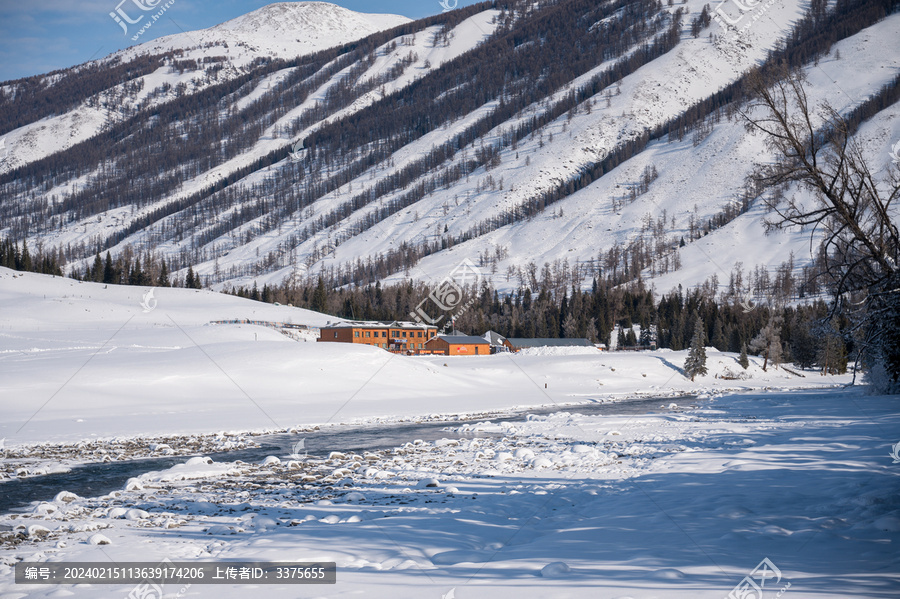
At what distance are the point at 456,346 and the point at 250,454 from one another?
7038cm

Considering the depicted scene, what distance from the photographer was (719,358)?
87438mm

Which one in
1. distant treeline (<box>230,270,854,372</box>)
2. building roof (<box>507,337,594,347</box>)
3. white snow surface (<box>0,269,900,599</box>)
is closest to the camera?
white snow surface (<box>0,269,900,599</box>)

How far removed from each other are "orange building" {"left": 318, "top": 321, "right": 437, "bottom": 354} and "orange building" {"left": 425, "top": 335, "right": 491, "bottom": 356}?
6.38 feet

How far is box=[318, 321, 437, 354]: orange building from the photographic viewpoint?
9156 centimetres

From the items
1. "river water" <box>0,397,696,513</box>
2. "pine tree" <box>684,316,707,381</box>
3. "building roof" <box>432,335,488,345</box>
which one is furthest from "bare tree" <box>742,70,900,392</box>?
"building roof" <box>432,335,488,345</box>

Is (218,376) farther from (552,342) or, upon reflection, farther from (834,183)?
(552,342)

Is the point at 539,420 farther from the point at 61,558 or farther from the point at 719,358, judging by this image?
the point at 719,358

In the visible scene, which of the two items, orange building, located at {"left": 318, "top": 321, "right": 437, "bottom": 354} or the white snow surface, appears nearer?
the white snow surface

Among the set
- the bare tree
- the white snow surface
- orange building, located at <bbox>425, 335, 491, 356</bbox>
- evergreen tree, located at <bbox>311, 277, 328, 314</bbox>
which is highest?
evergreen tree, located at <bbox>311, 277, 328, 314</bbox>

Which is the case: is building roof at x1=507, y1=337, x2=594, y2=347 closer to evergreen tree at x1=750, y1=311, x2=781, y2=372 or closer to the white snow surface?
evergreen tree at x1=750, y1=311, x2=781, y2=372

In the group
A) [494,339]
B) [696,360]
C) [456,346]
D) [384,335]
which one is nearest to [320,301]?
[384,335]

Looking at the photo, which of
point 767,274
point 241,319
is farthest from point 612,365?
point 767,274

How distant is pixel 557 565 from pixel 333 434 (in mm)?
22404

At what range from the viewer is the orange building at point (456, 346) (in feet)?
307
